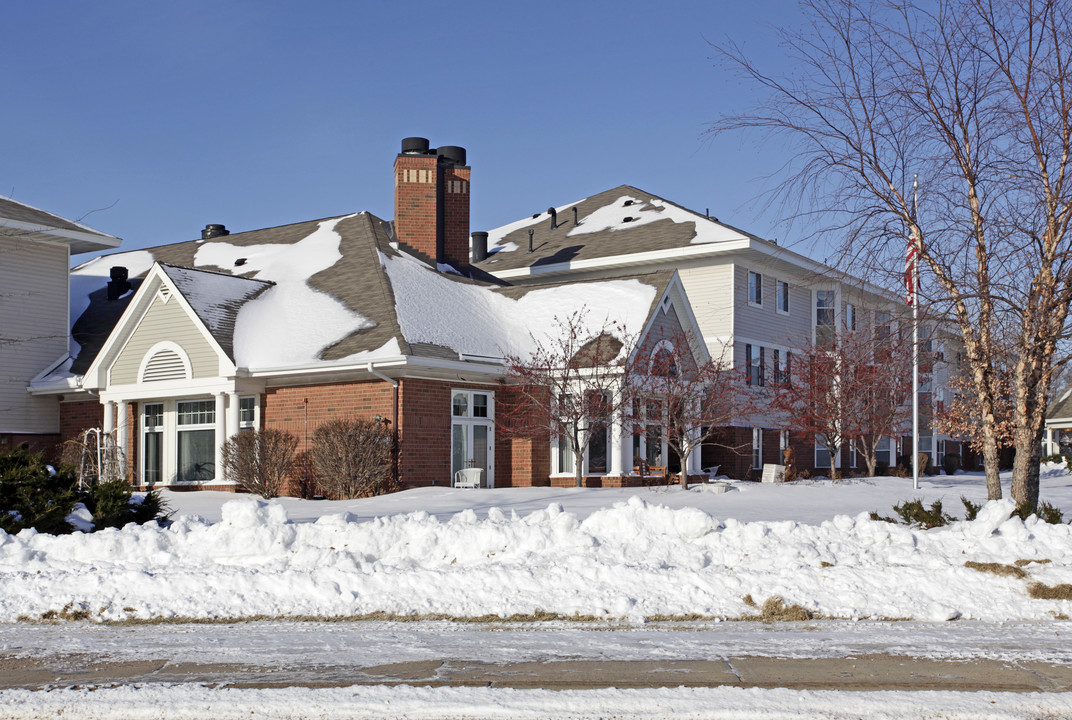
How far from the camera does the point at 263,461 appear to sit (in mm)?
21875

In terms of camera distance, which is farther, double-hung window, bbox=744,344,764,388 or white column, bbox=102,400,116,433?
double-hung window, bbox=744,344,764,388

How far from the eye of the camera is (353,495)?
2109 cm

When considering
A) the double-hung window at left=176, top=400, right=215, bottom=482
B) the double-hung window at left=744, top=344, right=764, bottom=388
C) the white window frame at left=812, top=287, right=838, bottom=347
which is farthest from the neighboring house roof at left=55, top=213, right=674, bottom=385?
the white window frame at left=812, top=287, right=838, bottom=347

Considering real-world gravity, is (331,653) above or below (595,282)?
below

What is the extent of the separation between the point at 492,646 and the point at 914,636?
10.7ft

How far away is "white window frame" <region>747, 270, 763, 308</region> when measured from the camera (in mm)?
32844

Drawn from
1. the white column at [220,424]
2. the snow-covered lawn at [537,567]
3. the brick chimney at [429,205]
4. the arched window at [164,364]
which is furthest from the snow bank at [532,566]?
the brick chimney at [429,205]

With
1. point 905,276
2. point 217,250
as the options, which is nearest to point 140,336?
point 217,250

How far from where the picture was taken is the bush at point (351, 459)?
68.9 ft

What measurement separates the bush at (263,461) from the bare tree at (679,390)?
7.32 m

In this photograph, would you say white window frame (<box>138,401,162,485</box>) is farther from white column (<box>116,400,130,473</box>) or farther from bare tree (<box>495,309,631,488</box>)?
bare tree (<box>495,309,631,488</box>)

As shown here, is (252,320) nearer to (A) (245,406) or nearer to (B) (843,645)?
(A) (245,406)

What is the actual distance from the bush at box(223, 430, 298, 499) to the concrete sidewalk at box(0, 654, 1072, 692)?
14358 mm

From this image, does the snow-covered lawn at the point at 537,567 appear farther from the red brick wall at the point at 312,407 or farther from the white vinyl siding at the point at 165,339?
the white vinyl siding at the point at 165,339
